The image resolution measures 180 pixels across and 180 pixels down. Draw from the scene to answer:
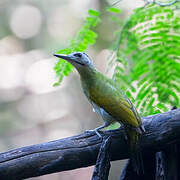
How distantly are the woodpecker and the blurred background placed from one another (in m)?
5.58

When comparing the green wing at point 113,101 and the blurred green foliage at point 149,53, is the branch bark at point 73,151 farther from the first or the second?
Answer: the blurred green foliage at point 149,53

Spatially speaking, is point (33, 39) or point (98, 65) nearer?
point (98, 65)

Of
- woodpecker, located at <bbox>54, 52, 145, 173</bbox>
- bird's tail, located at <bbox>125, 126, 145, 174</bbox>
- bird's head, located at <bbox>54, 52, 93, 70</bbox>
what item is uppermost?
bird's head, located at <bbox>54, 52, 93, 70</bbox>

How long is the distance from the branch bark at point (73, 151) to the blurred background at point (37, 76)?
229 inches

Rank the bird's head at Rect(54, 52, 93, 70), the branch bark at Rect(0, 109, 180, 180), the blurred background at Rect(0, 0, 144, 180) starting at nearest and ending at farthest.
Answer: the branch bark at Rect(0, 109, 180, 180) < the bird's head at Rect(54, 52, 93, 70) < the blurred background at Rect(0, 0, 144, 180)

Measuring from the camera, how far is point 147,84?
8.09 feet

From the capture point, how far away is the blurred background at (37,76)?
26.9 ft

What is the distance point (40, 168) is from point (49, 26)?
24.8ft

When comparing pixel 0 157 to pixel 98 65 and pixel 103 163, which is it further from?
pixel 98 65

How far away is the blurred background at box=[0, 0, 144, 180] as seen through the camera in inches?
323

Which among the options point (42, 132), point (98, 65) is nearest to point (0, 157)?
point (98, 65)

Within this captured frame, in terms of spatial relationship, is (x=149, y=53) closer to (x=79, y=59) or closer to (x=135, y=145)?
(x=79, y=59)

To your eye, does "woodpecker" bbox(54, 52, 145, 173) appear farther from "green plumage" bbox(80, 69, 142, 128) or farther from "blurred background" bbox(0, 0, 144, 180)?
"blurred background" bbox(0, 0, 144, 180)

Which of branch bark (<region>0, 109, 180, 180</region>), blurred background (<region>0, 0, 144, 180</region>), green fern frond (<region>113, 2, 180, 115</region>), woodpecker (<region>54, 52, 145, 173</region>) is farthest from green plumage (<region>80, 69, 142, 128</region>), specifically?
blurred background (<region>0, 0, 144, 180</region>)
